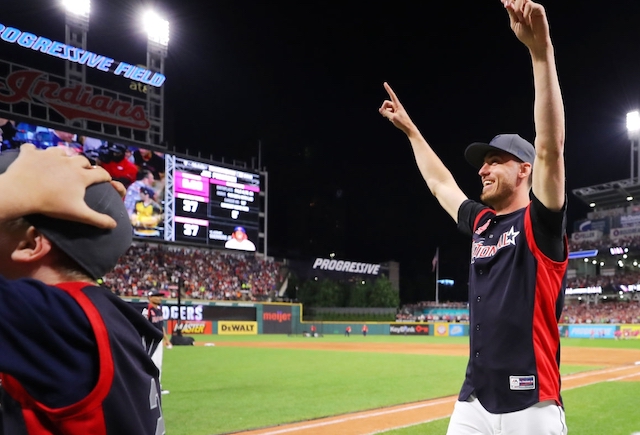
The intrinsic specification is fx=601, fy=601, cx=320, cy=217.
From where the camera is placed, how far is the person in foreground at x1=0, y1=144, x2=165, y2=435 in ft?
4.27

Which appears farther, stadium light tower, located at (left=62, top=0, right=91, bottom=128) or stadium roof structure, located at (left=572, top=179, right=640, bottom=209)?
stadium roof structure, located at (left=572, top=179, right=640, bottom=209)

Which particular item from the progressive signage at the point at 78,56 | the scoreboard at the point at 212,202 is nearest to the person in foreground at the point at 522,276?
the progressive signage at the point at 78,56

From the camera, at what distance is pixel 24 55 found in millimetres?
45438

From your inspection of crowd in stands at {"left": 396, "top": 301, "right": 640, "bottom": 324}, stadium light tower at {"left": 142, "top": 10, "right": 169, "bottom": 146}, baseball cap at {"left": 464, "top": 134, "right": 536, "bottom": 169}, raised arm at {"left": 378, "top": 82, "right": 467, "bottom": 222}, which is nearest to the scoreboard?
stadium light tower at {"left": 142, "top": 10, "right": 169, "bottom": 146}

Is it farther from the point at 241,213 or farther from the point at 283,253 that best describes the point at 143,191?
the point at 283,253

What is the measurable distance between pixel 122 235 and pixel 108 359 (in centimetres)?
34

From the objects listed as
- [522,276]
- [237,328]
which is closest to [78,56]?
[237,328]

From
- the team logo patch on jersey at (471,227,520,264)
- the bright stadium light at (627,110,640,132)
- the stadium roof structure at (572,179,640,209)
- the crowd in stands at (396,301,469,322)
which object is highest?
the bright stadium light at (627,110,640,132)

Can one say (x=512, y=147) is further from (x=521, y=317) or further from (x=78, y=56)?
(x=78, y=56)

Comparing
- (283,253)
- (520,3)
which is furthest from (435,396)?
(283,253)

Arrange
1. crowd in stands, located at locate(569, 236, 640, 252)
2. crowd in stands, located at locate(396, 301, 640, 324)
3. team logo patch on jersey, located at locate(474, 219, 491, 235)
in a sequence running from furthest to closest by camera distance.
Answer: crowd in stands, located at locate(569, 236, 640, 252), crowd in stands, located at locate(396, 301, 640, 324), team logo patch on jersey, located at locate(474, 219, 491, 235)

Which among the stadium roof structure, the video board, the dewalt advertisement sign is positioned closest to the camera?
the video board

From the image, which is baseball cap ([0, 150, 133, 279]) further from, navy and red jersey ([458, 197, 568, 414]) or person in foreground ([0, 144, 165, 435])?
navy and red jersey ([458, 197, 568, 414])

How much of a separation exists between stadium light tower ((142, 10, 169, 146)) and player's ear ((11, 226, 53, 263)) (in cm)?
4483
